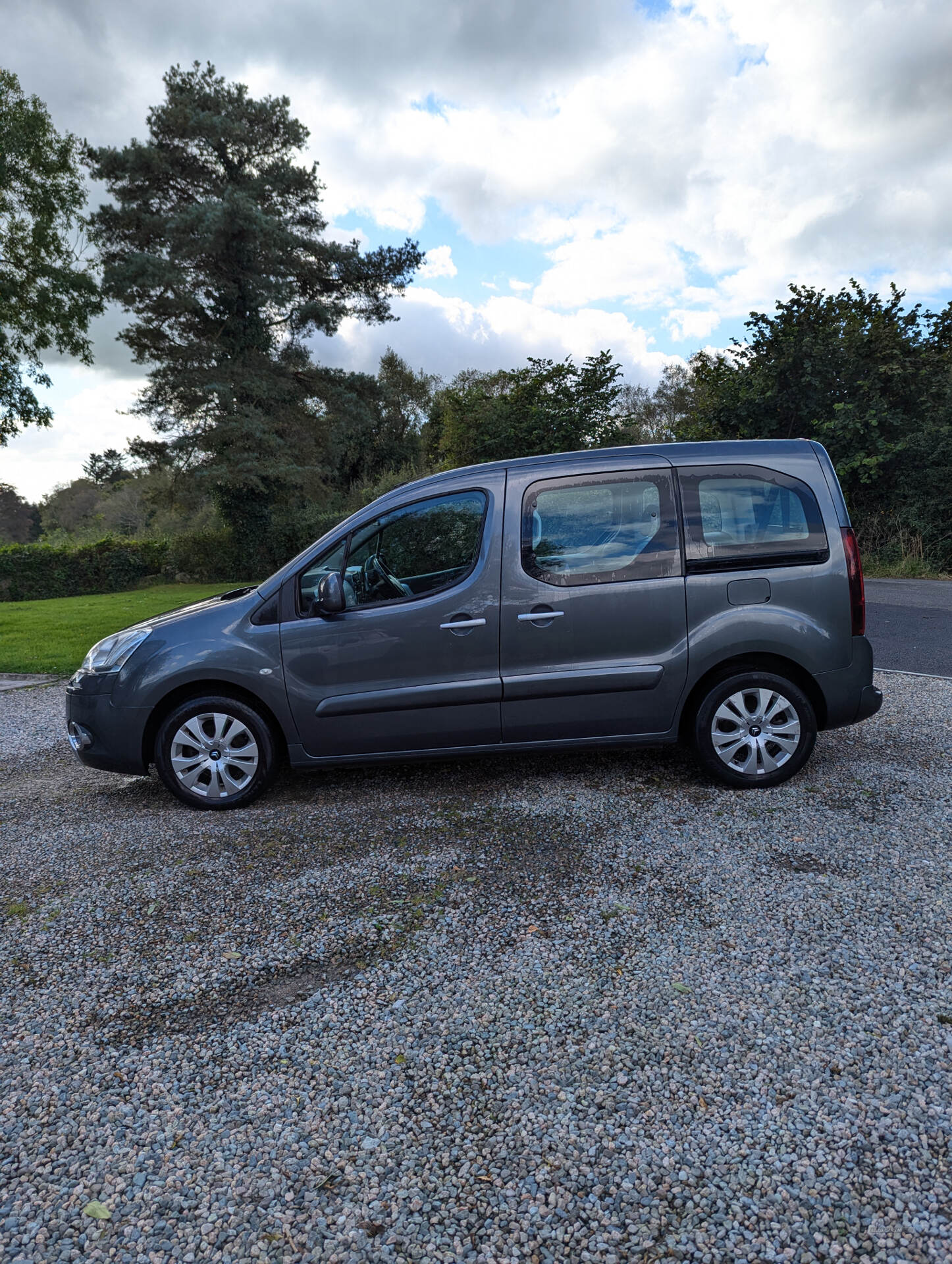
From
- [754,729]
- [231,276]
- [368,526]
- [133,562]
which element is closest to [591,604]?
[754,729]

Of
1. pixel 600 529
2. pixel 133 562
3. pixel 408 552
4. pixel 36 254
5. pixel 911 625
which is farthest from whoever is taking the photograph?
pixel 133 562

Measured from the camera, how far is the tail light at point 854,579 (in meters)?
4.20

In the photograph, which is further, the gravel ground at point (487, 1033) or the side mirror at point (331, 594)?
the side mirror at point (331, 594)

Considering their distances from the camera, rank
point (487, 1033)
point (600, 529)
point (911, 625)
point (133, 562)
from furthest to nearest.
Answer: point (133, 562) < point (911, 625) < point (600, 529) < point (487, 1033)

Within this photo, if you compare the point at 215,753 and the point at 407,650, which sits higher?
the point at 407,650

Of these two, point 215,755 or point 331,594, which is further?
point 215,755

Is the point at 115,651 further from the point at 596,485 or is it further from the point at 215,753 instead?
the point at 596,485

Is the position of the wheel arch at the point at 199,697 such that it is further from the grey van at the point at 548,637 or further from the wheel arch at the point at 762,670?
the wheel arch at the point at 762,670

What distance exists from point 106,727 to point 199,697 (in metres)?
0.55

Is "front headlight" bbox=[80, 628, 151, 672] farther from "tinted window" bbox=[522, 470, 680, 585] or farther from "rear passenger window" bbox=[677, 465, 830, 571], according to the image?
"rear passenger window" bbox=[677, 465, 830, 571]

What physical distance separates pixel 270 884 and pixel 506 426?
71.6ft

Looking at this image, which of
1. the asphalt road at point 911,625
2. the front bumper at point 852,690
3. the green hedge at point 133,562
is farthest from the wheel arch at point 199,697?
the green hedge at point 133,562

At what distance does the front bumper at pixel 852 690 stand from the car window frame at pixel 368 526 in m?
2.03

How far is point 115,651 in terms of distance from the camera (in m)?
4.40
